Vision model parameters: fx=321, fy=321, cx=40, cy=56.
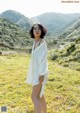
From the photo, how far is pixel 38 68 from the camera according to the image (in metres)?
8.45

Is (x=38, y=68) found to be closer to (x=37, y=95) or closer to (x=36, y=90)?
(x=36, y=90)

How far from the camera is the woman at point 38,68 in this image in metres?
8.34

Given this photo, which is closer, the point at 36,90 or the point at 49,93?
the point at 36,90

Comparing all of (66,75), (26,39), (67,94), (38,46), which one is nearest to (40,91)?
(38,46)

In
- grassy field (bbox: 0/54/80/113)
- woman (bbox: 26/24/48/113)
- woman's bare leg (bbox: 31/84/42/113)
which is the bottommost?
grassy field (bbox: 0/54/80/113)

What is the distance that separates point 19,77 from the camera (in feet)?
57.3

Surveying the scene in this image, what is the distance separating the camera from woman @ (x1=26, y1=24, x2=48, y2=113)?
27.4 feet

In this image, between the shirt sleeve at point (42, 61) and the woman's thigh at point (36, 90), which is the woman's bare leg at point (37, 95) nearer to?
the woman's thigh at point (36, 90)

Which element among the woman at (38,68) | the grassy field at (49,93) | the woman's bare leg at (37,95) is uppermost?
the woman at (38,68)

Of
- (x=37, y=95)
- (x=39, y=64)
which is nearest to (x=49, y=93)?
(x=37, y=95)

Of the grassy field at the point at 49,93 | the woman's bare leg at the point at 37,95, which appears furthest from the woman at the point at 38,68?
the grassy field at the point at 49,93

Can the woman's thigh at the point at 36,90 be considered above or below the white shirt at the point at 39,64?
below

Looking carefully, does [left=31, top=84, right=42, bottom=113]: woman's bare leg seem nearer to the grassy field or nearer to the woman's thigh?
the woman's thigh

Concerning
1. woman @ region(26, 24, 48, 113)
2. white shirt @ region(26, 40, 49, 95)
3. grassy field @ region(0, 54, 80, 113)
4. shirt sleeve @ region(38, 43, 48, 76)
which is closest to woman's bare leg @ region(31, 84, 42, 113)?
woman @ region(26, 24, 48, 113)
